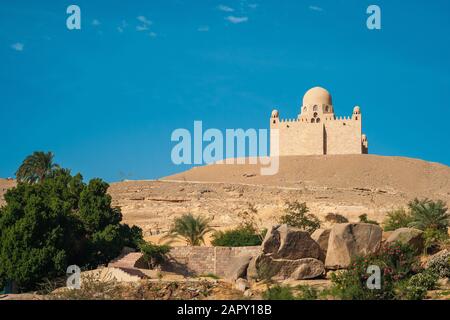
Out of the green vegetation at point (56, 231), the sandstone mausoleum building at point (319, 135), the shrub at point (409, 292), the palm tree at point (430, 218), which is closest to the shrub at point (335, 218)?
the palm tree at point (430, 218)

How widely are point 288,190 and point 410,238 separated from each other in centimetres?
2512

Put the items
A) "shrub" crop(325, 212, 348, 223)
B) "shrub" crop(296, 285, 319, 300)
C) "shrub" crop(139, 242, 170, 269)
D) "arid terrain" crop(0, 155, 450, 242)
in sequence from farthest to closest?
1. "arid terrain" crop(0, 155, 450, 242)
2. "shrub" crop(325, 212, 348, 223)
3. "shrub" crop(139, 242, 170, 269)
4. "shrub" crop(296, 285, 319, 300)

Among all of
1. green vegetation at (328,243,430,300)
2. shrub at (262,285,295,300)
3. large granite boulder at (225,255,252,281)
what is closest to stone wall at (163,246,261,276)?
large granite boulder at (225,255,252,281)

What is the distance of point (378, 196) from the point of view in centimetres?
4369

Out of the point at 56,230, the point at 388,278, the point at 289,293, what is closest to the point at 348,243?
the point at 388,278

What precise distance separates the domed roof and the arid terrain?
6508 millimetres

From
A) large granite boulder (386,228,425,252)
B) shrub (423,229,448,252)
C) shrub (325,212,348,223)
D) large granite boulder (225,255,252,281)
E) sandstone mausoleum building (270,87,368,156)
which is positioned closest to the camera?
large granite boulder (225,255,252,281)

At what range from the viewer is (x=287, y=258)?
18.6 m

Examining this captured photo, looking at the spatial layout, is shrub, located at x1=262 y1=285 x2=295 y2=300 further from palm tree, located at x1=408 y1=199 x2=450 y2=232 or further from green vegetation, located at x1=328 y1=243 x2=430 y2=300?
palm tree, located at x1=408 y1=199 x2=450 y2=232

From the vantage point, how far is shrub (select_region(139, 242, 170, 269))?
23.5m
